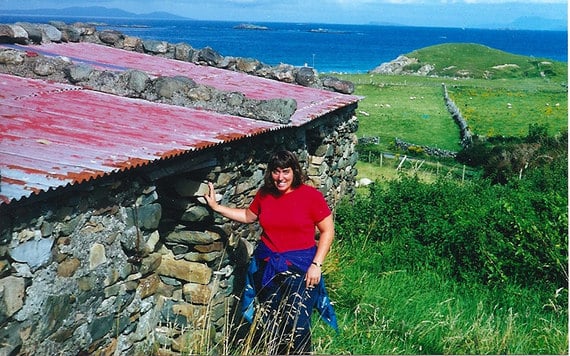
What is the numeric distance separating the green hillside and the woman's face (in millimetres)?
27645

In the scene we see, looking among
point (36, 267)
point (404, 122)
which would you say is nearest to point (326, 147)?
point (36, 267)

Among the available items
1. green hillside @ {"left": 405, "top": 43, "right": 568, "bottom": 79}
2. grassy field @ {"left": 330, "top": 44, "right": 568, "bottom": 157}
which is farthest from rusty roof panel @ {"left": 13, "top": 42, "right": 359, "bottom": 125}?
green hillside @ {"left": 405, "top": 43, "right": 568, "bottom": 79}

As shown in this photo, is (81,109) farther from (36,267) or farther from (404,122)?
(404,122)

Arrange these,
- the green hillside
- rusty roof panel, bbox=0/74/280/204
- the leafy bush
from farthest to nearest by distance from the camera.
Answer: the green hillside, the leafy bush, rusty roof panel, bbox=0/74/280/204

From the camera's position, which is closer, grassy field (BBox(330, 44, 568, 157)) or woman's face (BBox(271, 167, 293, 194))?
→ woman's face (BBox(271, 167, 293, 194))

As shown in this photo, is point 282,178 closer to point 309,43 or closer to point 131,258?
point 131,258

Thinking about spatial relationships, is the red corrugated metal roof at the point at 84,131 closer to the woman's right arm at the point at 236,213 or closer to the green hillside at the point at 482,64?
the woman's right arm at the point at 236,213

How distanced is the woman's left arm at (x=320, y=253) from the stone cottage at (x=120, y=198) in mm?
663

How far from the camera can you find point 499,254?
768 centimetres

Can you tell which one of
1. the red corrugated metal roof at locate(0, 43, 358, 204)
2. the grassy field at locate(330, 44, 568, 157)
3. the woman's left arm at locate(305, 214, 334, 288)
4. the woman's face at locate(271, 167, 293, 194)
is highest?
the red corrugated metal roof at locate(0, 43, 358, 204)

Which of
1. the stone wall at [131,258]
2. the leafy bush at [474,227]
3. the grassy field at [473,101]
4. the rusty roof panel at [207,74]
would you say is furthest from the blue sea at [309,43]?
the leafy bush at [474,227]

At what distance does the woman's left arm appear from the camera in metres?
4.18

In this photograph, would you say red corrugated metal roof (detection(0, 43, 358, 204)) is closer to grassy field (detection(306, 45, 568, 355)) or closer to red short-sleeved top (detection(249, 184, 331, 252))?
red short-sleeved top (detection(249, 184, 331, 252))

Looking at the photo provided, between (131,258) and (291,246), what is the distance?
108cm
